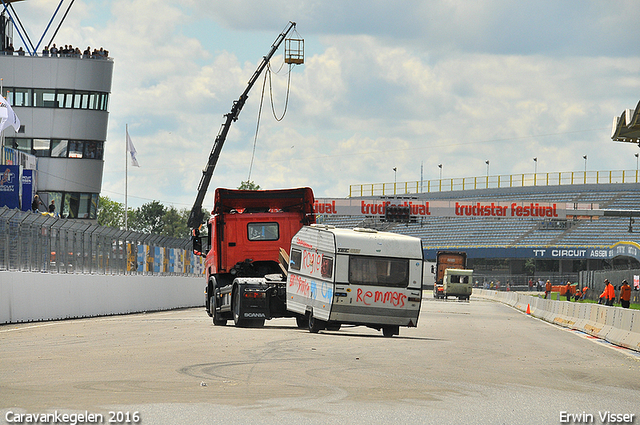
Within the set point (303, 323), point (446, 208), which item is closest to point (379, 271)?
point (303, 323)

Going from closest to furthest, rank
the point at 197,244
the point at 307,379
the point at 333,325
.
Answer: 1. the point at 307,379
2. the point at 333,325
3. the point at 197,244

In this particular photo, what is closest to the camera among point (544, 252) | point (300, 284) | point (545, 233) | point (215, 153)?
point (300, 284)

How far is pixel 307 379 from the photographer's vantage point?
11852 millimetres

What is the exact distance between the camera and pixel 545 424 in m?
8.73

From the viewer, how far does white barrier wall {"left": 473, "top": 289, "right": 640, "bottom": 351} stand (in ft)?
70.8

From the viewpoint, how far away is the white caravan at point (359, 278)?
2098cm

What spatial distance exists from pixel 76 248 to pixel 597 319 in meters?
16.2

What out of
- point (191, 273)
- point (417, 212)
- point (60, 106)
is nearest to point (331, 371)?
point (191, 273)

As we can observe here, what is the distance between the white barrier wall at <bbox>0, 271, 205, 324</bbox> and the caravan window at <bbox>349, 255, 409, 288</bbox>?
938 centimetres

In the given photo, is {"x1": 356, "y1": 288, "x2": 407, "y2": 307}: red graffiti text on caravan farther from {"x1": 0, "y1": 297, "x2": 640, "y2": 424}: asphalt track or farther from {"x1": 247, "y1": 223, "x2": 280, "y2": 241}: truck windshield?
{"x1": 247, "y1": 223, "x2": 280, "y2": 241}: truck windshield

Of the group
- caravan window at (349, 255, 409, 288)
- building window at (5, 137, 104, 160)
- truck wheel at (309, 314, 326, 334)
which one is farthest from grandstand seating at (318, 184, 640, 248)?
caravan window at (349, 255, 409, 288)

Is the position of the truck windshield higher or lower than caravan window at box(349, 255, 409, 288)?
higher

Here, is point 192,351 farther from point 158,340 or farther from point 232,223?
point 232,223

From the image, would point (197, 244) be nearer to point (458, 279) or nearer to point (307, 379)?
point (307, 379)
